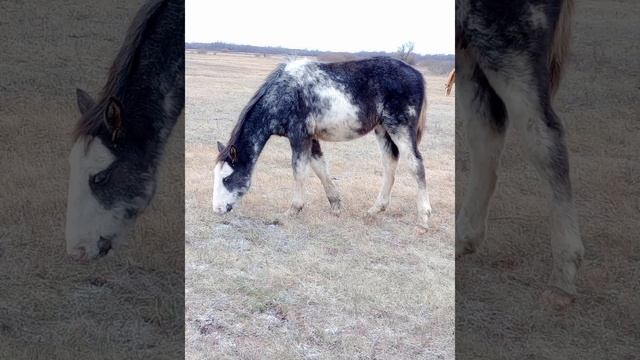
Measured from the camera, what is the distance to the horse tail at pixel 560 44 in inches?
109

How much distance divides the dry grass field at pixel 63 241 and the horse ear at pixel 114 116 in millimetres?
354

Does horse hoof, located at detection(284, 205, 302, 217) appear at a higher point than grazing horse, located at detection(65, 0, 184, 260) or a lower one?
lower

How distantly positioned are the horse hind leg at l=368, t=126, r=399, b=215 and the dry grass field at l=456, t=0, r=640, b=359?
38cm

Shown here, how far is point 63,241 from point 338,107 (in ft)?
5.48

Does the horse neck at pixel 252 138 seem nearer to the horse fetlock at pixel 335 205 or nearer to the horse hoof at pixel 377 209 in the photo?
the horse fetlock at pixel 335 205

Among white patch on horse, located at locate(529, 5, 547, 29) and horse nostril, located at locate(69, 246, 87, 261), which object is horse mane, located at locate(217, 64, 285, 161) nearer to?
horse nostril, located at locate(69, 246, 87, 261)

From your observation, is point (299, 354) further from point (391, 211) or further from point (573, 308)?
point (573, 308)

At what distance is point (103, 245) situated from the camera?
286cm

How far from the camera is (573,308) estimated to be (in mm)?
2773

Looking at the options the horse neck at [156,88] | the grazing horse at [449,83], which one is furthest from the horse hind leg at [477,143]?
the horse neck at [156,88]

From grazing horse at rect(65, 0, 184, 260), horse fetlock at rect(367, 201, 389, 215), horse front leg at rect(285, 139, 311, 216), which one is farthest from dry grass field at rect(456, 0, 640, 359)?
grazing horse at rect(65, 0, 184, 260)

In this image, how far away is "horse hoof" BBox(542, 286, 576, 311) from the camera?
9.07ft

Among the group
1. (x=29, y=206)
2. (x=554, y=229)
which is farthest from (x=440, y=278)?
(x=29, y=206)

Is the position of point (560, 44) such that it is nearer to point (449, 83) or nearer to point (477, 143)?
point (477, 143)
